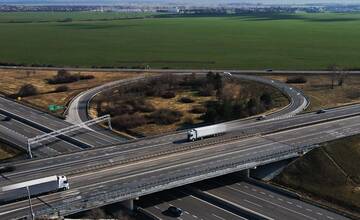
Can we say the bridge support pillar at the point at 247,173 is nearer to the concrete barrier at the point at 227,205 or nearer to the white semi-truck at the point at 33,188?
the concrete barrier at the point at 227,205

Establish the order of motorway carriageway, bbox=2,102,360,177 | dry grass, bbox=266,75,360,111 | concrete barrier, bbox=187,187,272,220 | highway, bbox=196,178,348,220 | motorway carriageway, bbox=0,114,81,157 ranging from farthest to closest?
1. dry grass, bbox=266,75,360,111
2. motorway carriageway, bbox=0,114,81,157
3. motorway carriageway, bbox=2,102,360,177
4. highway, bbox=196,178,348,220
5. concrete barrier, bbox=187,187,272,220

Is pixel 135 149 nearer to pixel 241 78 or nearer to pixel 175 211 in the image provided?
pixel 175 211

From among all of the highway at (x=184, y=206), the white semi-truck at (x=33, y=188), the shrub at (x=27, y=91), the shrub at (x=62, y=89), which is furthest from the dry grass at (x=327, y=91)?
the shrub at (x=27, y=91)

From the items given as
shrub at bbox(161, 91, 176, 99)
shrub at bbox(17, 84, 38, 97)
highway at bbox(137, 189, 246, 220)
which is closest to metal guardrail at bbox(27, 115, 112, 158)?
shrub at bbox(161, 91, 176, 99)

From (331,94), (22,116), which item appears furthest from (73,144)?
(331,94)

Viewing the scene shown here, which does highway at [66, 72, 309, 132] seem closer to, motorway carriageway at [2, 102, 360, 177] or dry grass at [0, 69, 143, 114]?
dry grass at [0, 69, 143, 114]

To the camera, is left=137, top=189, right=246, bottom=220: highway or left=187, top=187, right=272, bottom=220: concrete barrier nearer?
left=187, top=187, right=272, bottom=220: concrete barrier

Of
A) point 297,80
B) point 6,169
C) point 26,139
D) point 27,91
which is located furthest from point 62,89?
point 297,80
